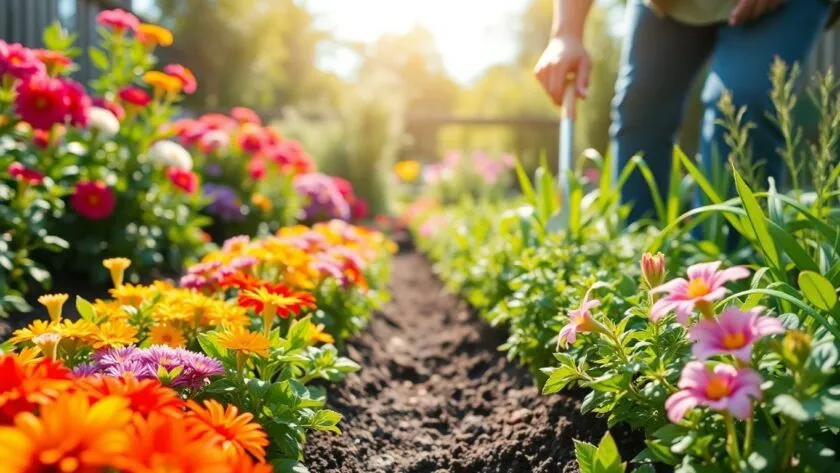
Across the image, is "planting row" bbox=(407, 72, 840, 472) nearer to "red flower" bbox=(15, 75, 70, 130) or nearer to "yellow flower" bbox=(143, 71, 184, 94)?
"red flower" bbox=(15, 75, 70, 130)

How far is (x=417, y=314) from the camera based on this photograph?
11.6 ft

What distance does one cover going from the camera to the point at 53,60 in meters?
2.56

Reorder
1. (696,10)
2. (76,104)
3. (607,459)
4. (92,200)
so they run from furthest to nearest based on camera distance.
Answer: (92,200)
(76,104)
(696,10)
(607,459)

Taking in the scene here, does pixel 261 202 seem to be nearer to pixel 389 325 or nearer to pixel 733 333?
pixel 389 325

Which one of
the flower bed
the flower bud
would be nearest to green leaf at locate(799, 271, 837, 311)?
the flower bed

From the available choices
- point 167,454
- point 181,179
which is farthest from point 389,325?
point 167,454

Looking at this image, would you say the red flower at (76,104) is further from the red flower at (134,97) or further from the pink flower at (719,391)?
the pink flower at (719,391)

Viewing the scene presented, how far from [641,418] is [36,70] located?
207 cm

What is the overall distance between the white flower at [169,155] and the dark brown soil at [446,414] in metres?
0.98

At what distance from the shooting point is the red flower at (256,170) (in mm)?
4117

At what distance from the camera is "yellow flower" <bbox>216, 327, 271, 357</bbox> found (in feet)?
3.85

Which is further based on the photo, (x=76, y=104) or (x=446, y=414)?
(x=76, y=104)

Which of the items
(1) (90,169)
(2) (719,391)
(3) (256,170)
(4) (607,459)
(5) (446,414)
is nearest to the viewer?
(2) (719,391)

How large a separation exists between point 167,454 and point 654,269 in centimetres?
75
